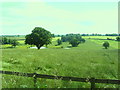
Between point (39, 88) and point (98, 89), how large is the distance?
11.5ft

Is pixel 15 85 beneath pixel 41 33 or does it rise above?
beneath

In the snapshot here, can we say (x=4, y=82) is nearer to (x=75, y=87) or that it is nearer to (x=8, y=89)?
(x=8, y=89)

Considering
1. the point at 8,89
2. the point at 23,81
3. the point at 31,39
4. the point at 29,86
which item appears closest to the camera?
the point at 8,89

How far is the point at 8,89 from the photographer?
8.89m

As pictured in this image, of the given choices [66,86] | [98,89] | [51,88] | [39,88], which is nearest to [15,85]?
[39,88]

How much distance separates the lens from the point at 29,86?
9500 mm

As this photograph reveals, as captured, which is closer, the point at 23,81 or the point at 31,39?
the point at 23,81

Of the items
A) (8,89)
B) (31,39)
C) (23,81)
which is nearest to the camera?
(8,89)

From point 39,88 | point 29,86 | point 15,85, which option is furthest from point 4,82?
point 39,88

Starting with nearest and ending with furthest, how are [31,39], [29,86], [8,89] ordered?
[8,89], [29,86], [31,39]

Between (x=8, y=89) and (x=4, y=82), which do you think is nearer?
(x=8, y=89)

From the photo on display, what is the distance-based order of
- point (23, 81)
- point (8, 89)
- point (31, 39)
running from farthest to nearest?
point (31, 39)
point (23, 81)
point (8, 89)

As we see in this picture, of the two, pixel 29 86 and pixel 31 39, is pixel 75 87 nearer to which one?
pixel 29 86

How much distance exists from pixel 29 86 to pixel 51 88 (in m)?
1.43
